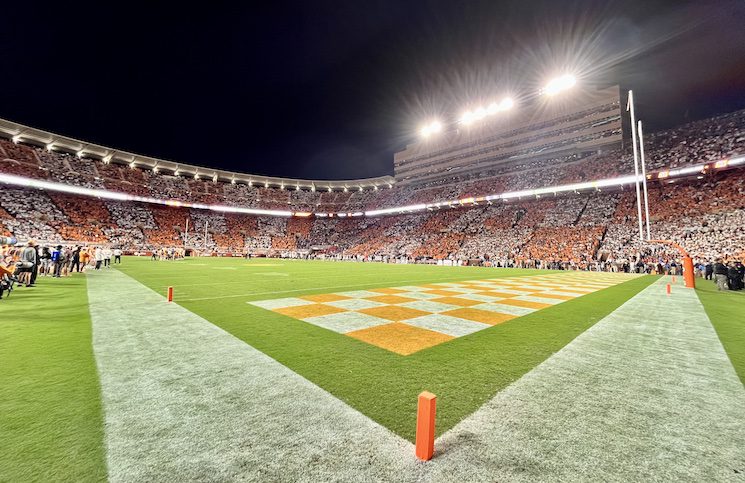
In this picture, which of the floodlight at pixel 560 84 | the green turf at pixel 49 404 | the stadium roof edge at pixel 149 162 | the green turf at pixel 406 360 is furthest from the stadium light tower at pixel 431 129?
the green turf at pixel 49 404

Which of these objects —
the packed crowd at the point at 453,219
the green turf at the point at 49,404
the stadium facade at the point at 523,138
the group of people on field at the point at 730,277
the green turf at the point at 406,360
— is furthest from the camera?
the stadium facade at the point at 523,138

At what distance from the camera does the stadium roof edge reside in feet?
148

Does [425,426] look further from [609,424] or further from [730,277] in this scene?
[730,277]

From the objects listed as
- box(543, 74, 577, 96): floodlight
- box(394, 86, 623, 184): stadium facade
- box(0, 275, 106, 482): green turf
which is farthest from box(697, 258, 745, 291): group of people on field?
box(543, 74, 577, 96): floodlight

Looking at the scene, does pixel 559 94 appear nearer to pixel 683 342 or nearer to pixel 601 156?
pixel 601 156

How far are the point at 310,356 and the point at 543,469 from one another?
3120 mm

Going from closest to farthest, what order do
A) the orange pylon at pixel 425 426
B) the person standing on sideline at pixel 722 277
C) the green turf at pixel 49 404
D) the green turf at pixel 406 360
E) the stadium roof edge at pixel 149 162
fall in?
the green turf at pixel 49 404 → the orange pylon at pixel 425 426 → the green turf at pixel 406 360 → the person standing on sideline at pixel 722 277 → the stadium roof edge at pixel 149 162

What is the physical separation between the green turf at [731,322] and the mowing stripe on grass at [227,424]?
4837 millimetres

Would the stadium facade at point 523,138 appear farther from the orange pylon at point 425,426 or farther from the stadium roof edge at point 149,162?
the orange pylon at point 425,426

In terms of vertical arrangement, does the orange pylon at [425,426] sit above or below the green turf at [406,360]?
above

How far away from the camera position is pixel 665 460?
216 cm

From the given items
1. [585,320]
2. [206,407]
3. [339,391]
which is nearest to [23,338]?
[206,407]

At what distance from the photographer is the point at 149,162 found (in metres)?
58.4

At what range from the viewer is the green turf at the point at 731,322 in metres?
4.65
